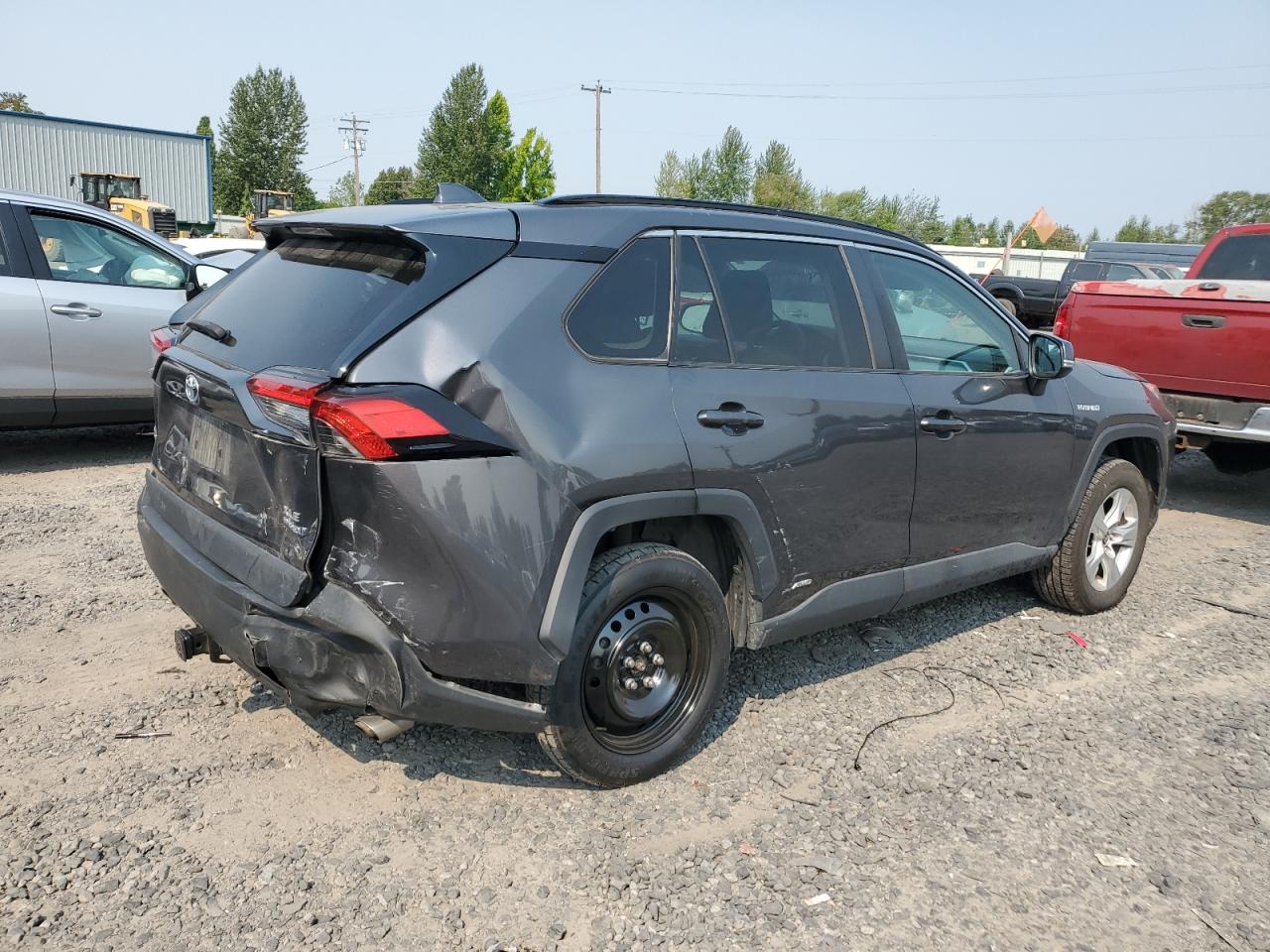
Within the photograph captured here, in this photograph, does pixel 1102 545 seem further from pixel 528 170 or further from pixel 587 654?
pixel 528 170

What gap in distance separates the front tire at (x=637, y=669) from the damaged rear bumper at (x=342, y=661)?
0.58 feet

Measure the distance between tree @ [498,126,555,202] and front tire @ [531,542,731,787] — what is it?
71.0 metres

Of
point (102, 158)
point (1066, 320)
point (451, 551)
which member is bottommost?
point (451, 551)

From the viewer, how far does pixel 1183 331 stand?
6918mm

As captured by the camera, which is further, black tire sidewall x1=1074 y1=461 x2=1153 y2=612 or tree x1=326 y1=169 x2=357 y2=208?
tree x1=326 y1=169 x2=357 y2=208

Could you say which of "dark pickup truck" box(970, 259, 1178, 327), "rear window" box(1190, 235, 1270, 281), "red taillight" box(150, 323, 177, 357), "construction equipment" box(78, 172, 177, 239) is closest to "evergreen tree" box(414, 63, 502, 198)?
"construction equipment" box(78, 172, 177, 239)

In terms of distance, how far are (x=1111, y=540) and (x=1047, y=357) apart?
4.31 ft

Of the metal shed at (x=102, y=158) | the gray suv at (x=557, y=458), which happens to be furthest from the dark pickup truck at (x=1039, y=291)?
the metal shed at (x=102, y=158)

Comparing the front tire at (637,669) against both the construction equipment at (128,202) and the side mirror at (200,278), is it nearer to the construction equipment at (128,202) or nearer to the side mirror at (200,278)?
the side mirror at (200,278)

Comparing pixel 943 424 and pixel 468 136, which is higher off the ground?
pixel 468 136

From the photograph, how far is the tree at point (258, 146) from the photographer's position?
7862 cm

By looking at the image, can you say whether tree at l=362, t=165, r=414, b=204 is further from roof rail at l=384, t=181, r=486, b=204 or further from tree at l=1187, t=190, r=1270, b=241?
roof rail at l=384, t=181, r=486, b=204

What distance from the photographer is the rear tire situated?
4.93m

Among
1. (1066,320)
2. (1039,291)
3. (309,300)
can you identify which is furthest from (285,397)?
(1039,291)
